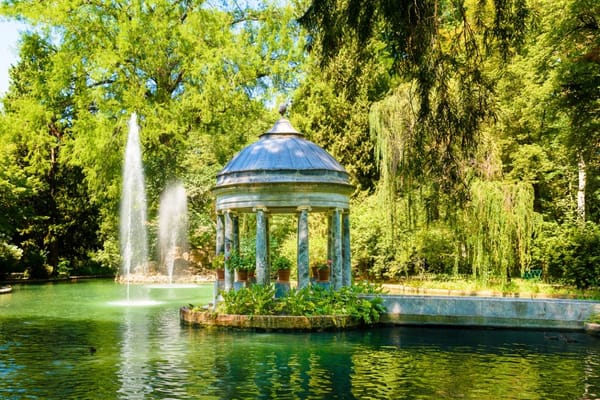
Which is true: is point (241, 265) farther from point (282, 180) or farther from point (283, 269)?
point (282, 180)

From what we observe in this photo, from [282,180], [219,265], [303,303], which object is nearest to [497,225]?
[282,180]

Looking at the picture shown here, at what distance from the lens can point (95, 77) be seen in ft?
118

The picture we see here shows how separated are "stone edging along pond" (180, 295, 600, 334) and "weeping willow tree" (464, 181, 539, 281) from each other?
847cm

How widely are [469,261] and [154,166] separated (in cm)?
2277

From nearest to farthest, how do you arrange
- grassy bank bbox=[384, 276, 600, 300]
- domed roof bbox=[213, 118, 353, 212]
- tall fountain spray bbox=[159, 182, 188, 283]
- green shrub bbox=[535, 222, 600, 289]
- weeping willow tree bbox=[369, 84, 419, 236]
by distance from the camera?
domed roof bbox=[213, 118, 353, 212] → grassy bank bbox=[384, 276, 600, 300] → green shrub bbox=[535, 222, 600, 289] → weeping willow tree bbox=[369, 84, 419, 236] → tall fountain spray bbox=[159, 182, 188, 283]

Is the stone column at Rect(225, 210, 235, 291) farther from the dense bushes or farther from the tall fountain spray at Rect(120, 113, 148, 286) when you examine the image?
the tall fountain spray at Rect(120, 113, 148, 286)

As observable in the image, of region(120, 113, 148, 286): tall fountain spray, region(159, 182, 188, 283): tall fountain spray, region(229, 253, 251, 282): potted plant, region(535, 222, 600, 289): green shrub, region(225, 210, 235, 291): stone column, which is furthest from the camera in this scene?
region(159, 182, 188, 283): tall fountain spray

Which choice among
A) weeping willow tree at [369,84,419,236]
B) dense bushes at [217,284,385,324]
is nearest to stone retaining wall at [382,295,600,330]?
dense bushes at [217,284,385,324]

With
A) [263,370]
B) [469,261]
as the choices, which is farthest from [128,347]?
[469,261]

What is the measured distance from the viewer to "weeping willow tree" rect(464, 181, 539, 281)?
2533 centimetres

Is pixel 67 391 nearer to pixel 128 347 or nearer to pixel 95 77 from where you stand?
pixel 128 347

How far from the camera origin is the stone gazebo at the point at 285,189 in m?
17.8

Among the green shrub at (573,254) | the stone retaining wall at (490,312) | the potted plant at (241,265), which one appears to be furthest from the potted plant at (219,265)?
the green shrub at (573,254)

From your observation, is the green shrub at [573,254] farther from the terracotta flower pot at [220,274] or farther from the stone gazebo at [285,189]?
the terracotta flower pot at [220,274]
